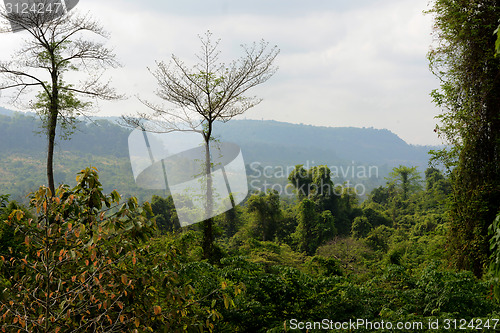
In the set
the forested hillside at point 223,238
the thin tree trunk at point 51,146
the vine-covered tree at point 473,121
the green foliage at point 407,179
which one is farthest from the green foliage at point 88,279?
the green foliage at point 407,179

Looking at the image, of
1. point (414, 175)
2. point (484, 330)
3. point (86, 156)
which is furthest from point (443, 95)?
point (86, 156)

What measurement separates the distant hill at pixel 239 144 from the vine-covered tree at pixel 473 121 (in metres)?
5.46

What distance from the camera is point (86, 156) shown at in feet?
168

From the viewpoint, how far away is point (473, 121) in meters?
5.75

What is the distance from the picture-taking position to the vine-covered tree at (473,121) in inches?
219

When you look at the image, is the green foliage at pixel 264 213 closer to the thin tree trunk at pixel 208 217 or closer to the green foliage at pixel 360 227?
the green foliage at pixel 360 227

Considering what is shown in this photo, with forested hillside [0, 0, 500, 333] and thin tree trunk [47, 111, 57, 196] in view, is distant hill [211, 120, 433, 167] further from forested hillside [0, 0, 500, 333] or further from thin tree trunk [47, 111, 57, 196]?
thin tree trunk [47, 111, 57, 196]

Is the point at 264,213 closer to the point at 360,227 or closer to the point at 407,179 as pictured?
the point at 360,227

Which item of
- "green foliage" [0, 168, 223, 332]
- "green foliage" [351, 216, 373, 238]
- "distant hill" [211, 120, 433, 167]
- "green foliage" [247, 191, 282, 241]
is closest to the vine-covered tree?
"green foliage" [0, 168, 223, 332]

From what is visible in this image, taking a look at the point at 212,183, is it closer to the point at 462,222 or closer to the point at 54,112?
the point at 54,112

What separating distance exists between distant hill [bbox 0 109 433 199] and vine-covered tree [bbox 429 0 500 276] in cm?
546

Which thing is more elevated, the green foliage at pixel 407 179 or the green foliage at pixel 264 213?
the green foliage at pixel 407 179

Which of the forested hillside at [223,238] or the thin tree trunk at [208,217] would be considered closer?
the forested hillside at [223,238]

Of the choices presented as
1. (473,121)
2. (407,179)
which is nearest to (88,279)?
(473,121)
